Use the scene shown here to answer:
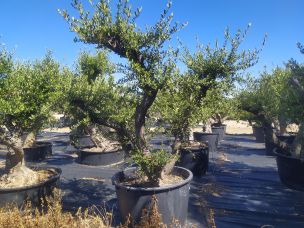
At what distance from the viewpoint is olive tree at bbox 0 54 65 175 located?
6.67 m

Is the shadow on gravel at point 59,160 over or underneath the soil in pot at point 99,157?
underneath

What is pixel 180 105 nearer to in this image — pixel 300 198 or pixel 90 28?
pixel 90 28

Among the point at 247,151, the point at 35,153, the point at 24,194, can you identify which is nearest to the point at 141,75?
the point at 24,194

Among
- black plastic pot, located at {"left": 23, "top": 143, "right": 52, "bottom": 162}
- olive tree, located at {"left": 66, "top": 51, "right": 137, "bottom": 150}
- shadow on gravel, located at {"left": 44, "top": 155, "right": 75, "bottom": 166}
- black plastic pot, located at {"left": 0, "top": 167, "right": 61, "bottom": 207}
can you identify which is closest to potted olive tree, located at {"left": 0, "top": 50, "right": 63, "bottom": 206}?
black plastic pot, located at {"left": 0, "top": 167, "right": 61, "bottom": 207}

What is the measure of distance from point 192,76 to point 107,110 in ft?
8.84

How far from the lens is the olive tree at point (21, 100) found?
21.9 feet

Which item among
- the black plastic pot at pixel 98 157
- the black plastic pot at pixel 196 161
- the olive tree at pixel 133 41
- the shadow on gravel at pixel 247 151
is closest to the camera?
the olive tree at pixel 133 41

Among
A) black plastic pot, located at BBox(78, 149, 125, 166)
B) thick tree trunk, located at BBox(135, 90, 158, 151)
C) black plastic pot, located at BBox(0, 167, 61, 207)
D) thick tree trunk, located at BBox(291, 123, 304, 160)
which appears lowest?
black plastic pot, located at BBox(0, 167, 61, 207)

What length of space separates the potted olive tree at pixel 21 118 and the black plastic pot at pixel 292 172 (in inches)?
252

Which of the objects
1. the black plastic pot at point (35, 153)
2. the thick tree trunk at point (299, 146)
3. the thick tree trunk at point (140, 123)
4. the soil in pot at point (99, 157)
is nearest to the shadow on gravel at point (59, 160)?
the black plastic pot at point (35, 153)

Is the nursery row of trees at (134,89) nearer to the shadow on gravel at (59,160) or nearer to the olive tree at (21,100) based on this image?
the olive tree at (21,100)

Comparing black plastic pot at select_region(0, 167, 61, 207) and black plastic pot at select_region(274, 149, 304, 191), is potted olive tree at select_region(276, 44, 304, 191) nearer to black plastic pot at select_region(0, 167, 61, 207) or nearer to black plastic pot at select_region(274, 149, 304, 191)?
black plastic pot at select_region(274, 149, 304, 191)

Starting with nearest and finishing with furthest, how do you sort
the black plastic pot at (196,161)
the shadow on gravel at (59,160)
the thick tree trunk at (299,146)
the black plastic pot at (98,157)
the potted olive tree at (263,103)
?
the thick tree trunk at (299,146) < the black plastic pot at (196,161) < the potted olive tree at (263,103) < the black plastic pot at (98,157) < the shadow on gravel at (59,160)

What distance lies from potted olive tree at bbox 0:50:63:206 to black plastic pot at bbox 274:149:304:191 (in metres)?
6.41
